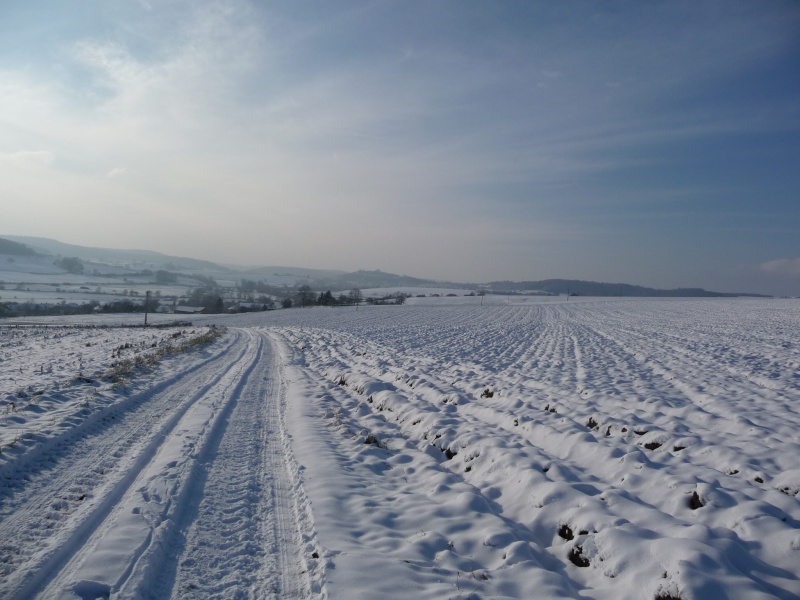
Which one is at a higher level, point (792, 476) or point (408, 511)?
point (792, 476)

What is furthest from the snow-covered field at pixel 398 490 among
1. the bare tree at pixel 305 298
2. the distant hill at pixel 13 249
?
the distant hill at pixel 13 249

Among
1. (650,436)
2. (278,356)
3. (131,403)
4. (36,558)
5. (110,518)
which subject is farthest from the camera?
(278,356)

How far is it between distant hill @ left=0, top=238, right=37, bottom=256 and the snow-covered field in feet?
680

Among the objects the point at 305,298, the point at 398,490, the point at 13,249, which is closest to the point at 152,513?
the point at 398,490

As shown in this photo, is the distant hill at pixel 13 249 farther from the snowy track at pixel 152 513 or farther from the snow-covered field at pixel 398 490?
the snowy track at pixel 152 513

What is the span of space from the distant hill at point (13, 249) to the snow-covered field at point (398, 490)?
207 m

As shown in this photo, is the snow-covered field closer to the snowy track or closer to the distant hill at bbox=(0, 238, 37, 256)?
the snowy track

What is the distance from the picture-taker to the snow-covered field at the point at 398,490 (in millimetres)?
4344

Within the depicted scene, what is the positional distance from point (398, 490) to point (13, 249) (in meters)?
222

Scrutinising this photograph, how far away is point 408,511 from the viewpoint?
6.07m

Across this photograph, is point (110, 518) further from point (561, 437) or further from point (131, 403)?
point (561, 437)

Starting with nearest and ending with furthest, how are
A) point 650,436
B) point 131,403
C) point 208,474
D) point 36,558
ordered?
point 36,558 → point 208,474 → point 650,436 → point 131,403

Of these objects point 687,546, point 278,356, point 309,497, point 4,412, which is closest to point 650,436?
point 687,546

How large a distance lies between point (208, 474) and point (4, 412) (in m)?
5.40
